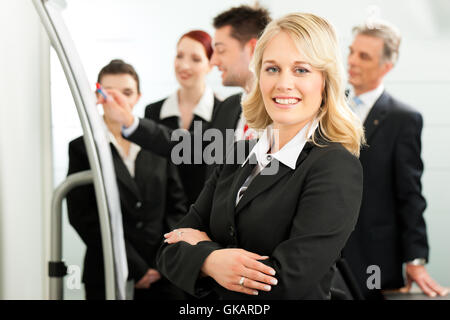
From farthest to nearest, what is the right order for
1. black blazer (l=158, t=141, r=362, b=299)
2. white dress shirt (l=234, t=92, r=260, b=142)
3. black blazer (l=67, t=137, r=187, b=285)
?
black blazer (l=67, t=137, r=187, b=285) < white dress shirt (l=234, t=92, r=260, b=142) < black blazer (l=158, t=141, r=362, b=299)

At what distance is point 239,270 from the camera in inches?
30.6

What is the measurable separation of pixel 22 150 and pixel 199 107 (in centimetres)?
43

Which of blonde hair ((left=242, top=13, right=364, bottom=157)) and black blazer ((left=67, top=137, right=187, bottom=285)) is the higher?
blonde hair ((left=242, top=13, right=364, bottom=157))

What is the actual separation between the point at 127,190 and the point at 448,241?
0.72 m

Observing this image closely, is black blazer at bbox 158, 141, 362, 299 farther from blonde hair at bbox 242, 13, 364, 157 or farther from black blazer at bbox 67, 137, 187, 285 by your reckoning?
black blazer at bbox 67, 137, 187, 285

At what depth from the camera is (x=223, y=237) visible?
84 centimetres

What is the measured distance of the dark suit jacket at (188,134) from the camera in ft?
3.30

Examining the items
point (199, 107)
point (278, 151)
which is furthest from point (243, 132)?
point (199, 107)

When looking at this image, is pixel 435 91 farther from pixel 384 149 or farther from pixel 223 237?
pixel 223 237

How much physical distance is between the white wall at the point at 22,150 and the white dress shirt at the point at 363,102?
0.70 meters

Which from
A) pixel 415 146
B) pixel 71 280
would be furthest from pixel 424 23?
Answer: pixel 71 280

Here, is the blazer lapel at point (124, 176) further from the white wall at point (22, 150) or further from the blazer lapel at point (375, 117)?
the blazer lapel at point (375, 117)

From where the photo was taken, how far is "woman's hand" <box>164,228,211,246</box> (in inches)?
33.2

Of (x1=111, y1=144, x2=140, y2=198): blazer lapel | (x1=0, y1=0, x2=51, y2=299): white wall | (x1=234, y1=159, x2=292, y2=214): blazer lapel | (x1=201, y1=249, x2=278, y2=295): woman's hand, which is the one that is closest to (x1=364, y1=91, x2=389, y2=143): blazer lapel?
→ (x1=234, y1=159, x2=292, y2=214): blazer lapel
